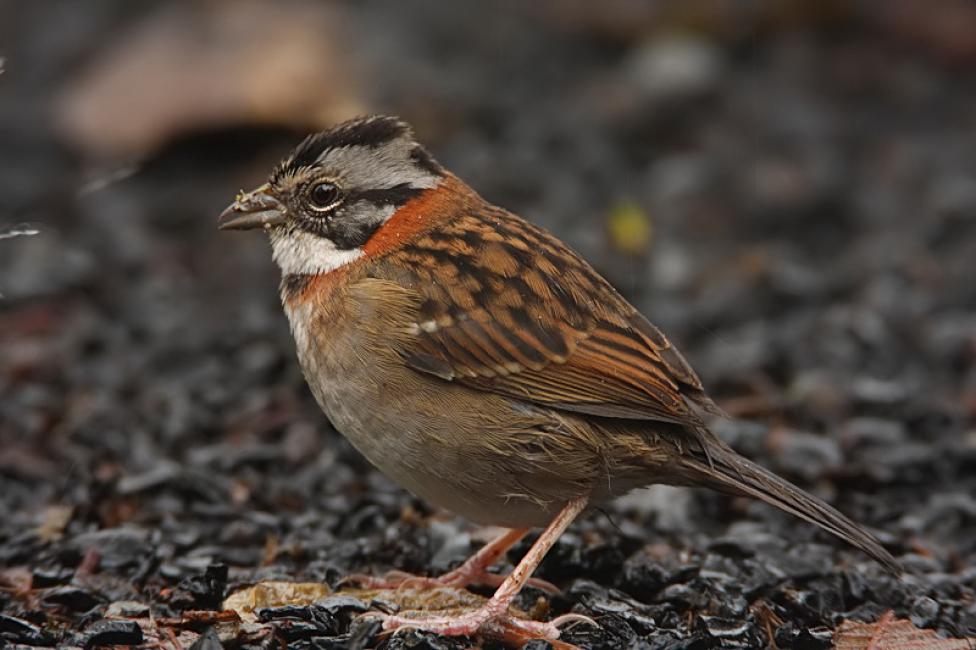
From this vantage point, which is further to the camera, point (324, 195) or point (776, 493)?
point (324, 195)

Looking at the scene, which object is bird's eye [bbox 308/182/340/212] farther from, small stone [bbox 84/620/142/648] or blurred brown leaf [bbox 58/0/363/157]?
blurred brown leaf [bbox 58/0/363/157]

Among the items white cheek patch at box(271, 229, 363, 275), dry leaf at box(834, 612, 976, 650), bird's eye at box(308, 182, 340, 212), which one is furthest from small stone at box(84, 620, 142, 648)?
dry leaf at box(834, 612, 976, 650)

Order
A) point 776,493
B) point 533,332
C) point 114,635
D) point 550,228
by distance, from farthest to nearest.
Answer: point 550,228, point 533,332, point 776,493, point 114,635

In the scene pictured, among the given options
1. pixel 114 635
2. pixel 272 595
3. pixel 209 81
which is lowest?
pixel 114 635

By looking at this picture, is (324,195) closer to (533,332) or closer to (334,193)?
(334,193)

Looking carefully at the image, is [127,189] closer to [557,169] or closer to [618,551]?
[557,169]

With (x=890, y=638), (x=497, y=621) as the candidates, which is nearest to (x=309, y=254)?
(x=497, y=621)

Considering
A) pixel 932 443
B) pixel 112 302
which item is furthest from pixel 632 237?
pixel 112 302
